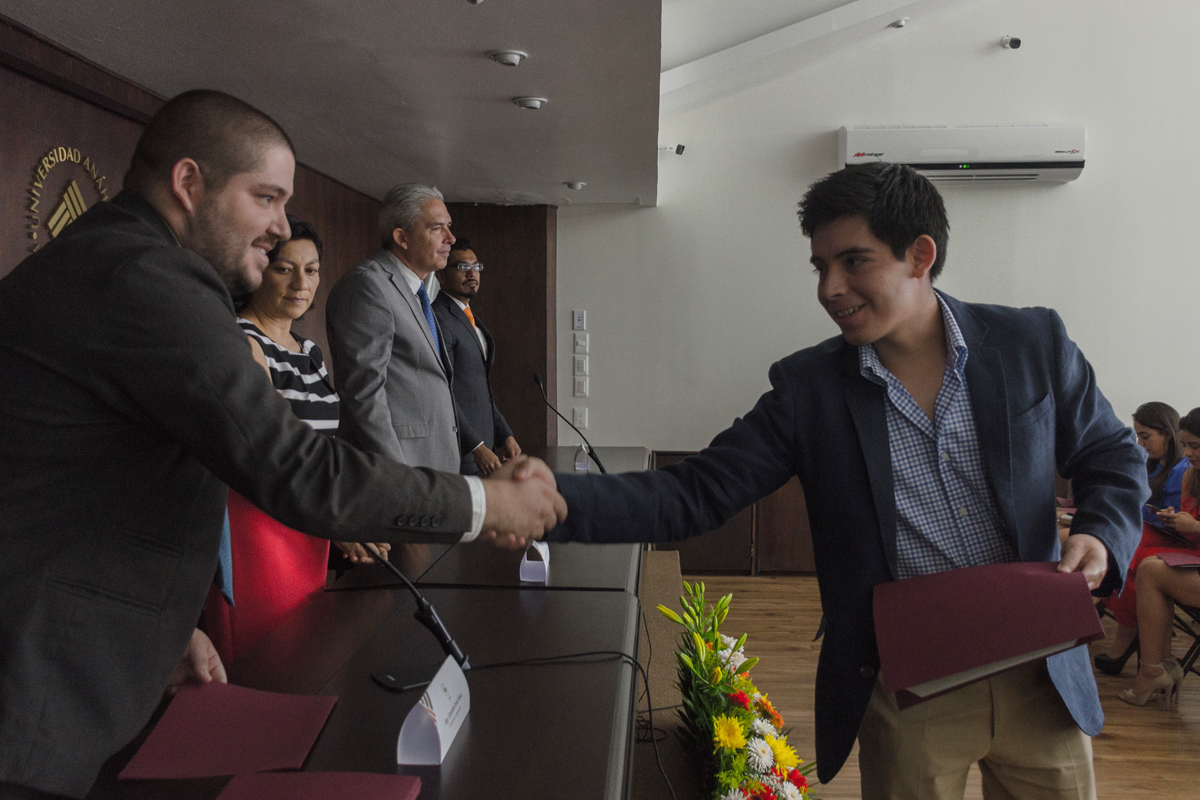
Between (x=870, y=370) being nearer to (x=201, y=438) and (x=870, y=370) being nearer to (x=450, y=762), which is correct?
(x=450, y=762)

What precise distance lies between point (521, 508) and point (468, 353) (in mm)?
2278

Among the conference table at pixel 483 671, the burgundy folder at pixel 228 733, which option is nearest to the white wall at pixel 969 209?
the conference table at pixel 483 671

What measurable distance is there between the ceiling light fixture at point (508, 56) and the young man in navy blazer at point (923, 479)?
1.27m

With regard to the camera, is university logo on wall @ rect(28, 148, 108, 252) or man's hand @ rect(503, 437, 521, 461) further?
man's hand @ rect(503, 437, 521, 461)

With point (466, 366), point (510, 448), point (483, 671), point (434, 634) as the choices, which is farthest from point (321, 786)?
point (510, 448)

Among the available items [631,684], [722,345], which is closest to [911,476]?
[631,684]

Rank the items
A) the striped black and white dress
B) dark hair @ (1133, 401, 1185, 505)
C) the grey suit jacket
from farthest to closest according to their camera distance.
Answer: dark hair @ (1133, 401, 1185, 505) < the grey suit jacket < the striped black and white dress

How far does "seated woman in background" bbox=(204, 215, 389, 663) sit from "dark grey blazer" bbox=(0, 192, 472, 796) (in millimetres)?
428

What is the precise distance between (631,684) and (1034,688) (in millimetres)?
597

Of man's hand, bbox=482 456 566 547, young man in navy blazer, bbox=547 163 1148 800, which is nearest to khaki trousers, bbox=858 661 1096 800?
young man in navy blazer, bbox=547 163 1148 800

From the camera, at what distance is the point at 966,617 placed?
44.0 inches

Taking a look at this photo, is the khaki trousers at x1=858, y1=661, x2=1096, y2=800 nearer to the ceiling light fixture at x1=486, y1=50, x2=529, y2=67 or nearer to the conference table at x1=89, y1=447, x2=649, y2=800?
the conference table at x1=89, y1=447, x2=649, y2=800

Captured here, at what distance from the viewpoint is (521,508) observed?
4.38 feet

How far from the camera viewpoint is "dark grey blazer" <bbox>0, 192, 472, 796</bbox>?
0.95 m
